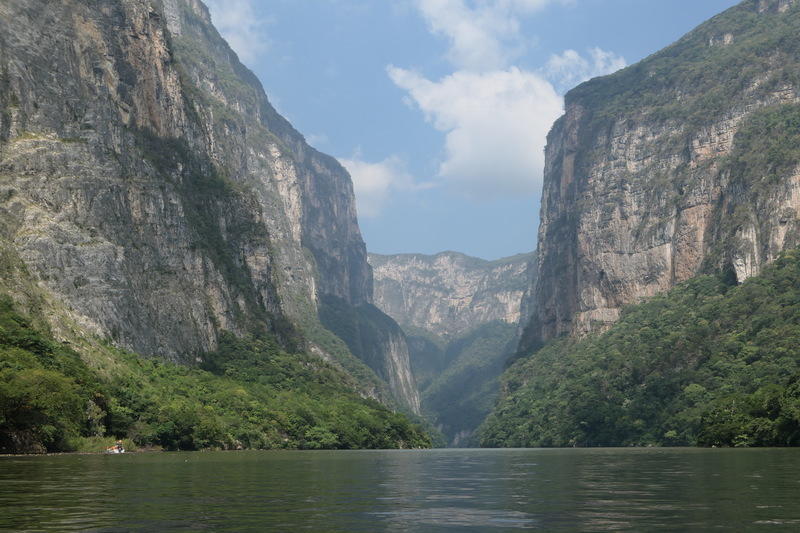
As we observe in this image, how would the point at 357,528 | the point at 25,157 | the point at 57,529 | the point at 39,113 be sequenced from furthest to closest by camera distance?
the point at 39,113 < the point at 25,157 < the point at 357,528 < the point at 57,529

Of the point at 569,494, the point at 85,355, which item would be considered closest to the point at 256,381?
the point at 85,355

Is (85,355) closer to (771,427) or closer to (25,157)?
(25,157)

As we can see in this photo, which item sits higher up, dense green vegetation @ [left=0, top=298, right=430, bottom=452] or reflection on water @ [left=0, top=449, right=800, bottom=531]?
dense green vegetation @ [left=0, top=298, right=430, bottom=452]

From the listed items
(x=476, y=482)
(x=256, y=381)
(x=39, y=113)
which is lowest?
(x=476, y=482)

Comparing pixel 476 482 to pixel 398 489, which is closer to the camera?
pixel 398 489

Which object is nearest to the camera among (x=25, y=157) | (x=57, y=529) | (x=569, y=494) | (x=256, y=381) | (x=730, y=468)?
(x=57, y=529)

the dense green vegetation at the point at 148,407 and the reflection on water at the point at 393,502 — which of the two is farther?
the dense green vegetation at the point at 148,407

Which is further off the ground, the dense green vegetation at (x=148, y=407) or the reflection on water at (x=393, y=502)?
the dense green vegetation at (x=148, y=407)

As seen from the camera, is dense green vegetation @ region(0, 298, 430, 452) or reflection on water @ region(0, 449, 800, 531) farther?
dense green vegetation @ region(0, 298, 430, 452)
